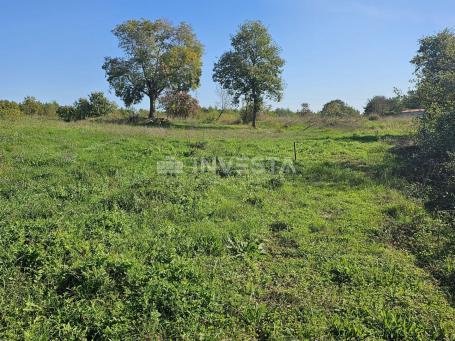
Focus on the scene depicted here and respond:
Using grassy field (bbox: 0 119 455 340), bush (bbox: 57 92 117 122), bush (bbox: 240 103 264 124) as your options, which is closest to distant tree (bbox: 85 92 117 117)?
bush (bbox: 57 92 117 122)

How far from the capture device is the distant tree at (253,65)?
31797 mm

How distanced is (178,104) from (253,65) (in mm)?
7876

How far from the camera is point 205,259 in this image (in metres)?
5.18

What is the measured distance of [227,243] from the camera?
18.8ft

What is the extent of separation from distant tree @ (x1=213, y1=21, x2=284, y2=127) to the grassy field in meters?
23.2

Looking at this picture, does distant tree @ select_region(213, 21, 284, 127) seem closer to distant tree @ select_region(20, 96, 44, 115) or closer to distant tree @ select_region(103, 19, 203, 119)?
distant tree @ select_region(103, 19, 203, 119)

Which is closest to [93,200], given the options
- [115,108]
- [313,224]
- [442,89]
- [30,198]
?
[30,198]

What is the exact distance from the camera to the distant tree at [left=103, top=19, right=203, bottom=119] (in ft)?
101

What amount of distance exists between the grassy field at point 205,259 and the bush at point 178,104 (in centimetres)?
2467

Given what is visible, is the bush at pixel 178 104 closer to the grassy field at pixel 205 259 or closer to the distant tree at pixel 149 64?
the distant tree at pixel 149 64

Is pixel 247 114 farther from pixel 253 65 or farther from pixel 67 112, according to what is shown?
pixel 67 112

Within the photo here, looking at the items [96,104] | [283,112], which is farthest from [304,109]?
[96,104]

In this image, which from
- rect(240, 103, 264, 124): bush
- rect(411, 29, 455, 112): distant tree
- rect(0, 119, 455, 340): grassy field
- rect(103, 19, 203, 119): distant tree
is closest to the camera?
rect(0, 119, 455, 340): grassy field

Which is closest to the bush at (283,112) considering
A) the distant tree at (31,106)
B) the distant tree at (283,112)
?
the distant tree at (283,112)
